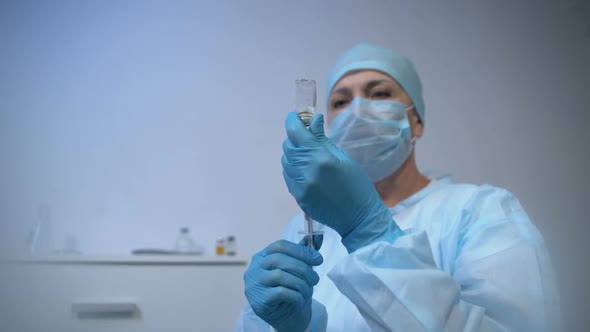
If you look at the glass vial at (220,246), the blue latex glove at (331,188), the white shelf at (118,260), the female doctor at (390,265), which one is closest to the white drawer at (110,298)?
the white shelf at (118,260)

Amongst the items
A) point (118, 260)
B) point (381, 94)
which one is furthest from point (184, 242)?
point (381, 94)

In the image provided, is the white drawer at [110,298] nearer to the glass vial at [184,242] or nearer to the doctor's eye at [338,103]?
the glass vial at [184,242]

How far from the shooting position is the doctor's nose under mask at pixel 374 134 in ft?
3.41

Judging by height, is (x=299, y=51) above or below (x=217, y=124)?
above

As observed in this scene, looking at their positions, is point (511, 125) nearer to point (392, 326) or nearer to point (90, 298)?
point (392, 326)

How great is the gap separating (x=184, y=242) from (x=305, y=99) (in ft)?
3.14

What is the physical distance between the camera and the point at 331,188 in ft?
2.29

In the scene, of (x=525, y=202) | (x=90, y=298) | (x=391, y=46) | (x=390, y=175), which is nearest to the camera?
(x=390, y=175)

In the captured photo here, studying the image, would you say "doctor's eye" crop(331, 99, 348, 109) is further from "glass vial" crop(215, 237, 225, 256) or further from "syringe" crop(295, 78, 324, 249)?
"glass vial" crop(215, 237, 225, 256)

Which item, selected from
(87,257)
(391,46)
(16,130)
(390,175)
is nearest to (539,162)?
(391,46)

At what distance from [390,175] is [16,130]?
4.22ft

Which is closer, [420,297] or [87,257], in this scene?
[420,297]

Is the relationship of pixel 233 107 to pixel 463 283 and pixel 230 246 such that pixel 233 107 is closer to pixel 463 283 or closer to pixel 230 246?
pixel 230 246

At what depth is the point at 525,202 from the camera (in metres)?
1.62
